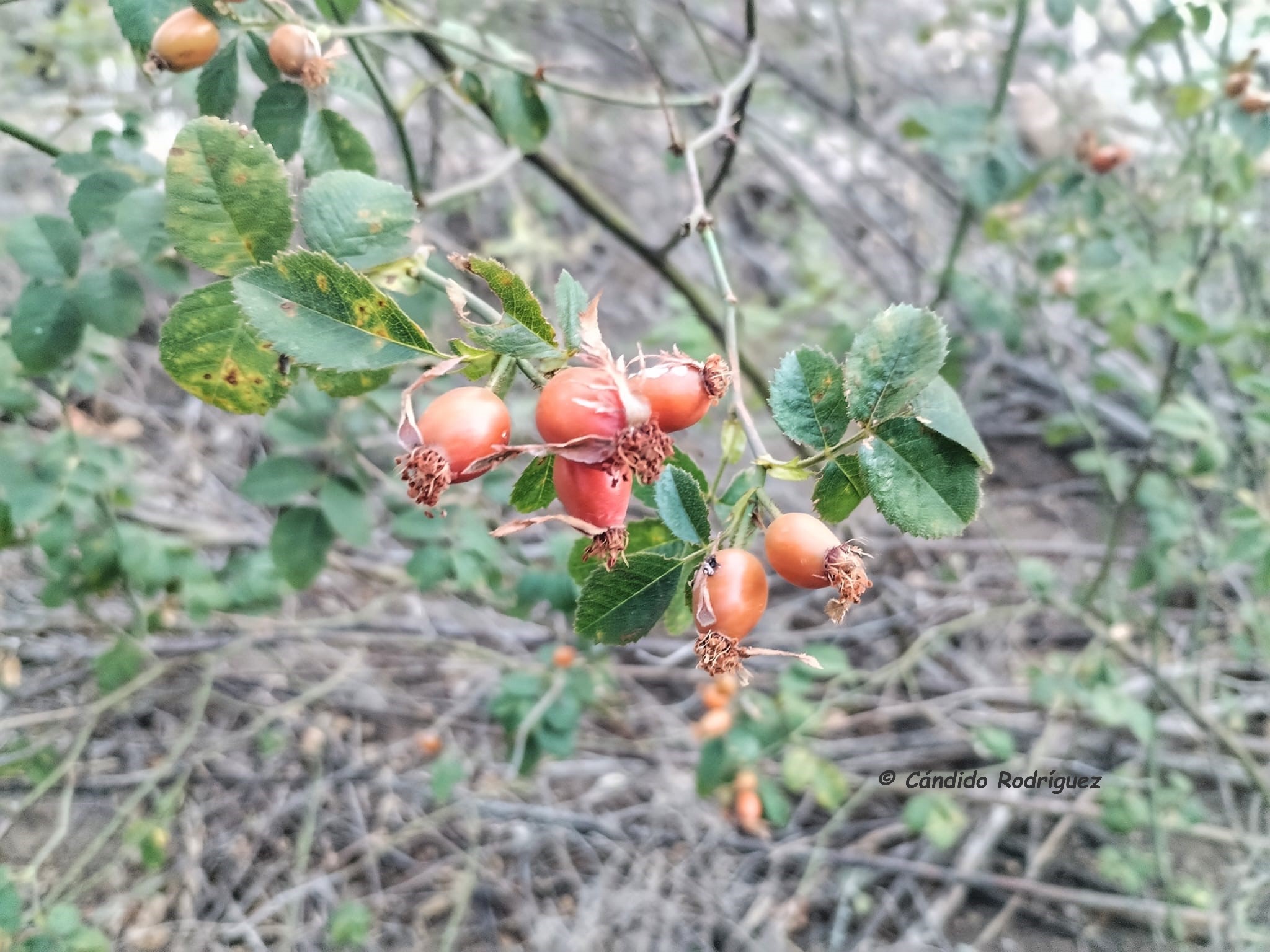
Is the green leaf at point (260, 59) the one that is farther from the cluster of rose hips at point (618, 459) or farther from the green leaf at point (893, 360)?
the green leaf at point (893, 360)

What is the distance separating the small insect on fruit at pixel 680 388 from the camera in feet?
2.15

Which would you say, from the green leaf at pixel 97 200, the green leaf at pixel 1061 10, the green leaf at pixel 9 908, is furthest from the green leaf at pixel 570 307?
the green leaf at pixel 1061 10

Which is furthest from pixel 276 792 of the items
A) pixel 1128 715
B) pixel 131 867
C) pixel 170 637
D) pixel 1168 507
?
pixel 1168 507

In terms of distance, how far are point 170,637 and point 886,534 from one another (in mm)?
2687

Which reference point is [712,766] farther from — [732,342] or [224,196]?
[224,196]

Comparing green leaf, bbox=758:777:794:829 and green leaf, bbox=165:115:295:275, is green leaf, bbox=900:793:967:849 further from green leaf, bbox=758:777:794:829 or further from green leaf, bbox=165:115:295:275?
green leaf, bbox=165:115:295:275

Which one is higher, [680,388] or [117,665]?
[680,388]

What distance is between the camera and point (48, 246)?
1287 millimetres

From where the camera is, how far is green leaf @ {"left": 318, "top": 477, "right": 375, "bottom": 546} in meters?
1.58

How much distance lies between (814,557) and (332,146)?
93cm

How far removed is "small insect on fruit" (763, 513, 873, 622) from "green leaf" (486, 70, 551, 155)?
1.13 metres

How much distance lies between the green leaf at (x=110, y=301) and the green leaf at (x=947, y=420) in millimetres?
1261

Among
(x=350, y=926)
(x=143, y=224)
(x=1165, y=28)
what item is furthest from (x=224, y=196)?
(x=1165, y=28)

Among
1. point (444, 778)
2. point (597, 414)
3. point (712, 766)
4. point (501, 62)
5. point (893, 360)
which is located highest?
point (501, 62)
